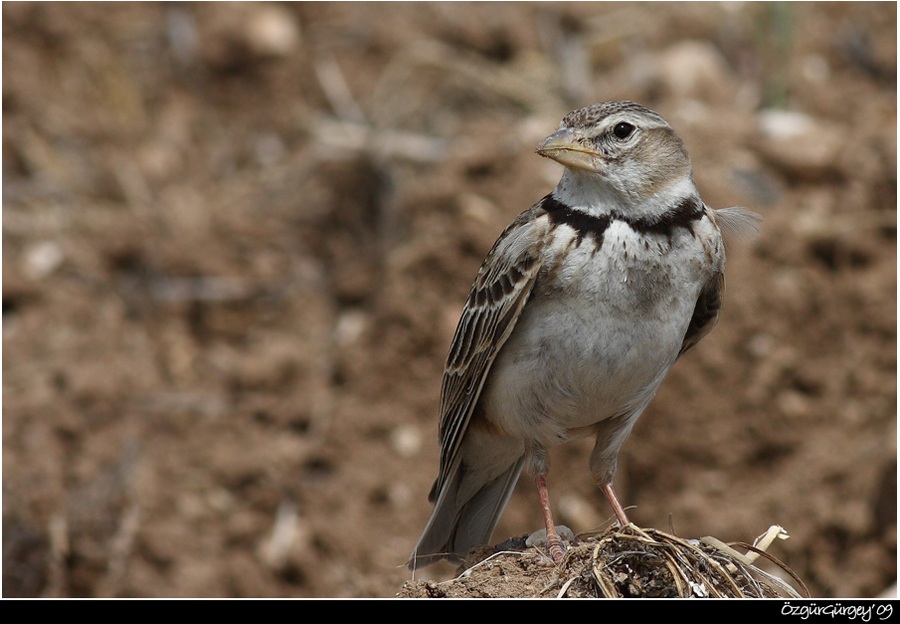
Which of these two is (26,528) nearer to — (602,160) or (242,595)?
(242,595)

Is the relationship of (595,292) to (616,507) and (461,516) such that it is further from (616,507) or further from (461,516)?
(461,516)

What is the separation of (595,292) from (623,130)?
28.5 inches

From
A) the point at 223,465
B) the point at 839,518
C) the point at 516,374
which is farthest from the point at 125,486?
the point at 839,518

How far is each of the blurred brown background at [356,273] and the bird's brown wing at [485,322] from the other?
93 centimetres

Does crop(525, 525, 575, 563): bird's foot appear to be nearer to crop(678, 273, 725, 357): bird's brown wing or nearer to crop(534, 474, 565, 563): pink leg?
crop(534, 474, 565, 563): pink leg

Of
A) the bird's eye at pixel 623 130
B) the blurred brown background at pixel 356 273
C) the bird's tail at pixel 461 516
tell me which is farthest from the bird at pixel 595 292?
the blurred brown background at pixel 356 273

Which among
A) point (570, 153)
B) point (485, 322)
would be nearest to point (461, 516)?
point (485, 322)

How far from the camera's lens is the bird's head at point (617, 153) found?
189 inches

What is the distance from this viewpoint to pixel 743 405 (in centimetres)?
826

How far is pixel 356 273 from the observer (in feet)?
33.3

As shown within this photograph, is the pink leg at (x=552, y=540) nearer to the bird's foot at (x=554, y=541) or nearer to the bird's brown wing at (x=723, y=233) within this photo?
the bird's foot at (x=554, y=541)

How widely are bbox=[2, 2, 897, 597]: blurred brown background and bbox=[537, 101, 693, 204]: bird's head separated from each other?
227 cm

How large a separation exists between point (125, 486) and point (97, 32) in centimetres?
527

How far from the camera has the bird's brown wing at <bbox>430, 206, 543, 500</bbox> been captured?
4910mm
